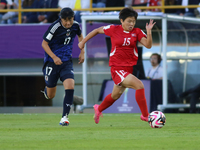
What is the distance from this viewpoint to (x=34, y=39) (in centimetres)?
1460

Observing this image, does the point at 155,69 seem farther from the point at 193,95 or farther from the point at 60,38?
the point at 60,38

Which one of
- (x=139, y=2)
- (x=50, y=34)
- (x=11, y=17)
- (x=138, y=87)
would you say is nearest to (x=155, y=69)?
(x=139, y=2)

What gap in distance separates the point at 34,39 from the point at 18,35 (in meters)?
0.57

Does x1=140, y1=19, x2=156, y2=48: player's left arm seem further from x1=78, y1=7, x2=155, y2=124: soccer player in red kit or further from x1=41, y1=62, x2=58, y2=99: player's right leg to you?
x1=41, y1=62, x2=58, y2=99: player's right leg

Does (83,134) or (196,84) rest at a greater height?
(83,134)

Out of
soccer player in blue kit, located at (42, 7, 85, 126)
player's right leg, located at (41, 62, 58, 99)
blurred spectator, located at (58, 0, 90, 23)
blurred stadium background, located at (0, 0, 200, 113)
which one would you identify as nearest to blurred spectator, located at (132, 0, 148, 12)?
blurred stadium background, located at (0, 0, 200, 113)

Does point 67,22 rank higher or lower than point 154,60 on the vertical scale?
higher

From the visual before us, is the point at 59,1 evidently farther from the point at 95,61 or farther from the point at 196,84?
the point at 196,84

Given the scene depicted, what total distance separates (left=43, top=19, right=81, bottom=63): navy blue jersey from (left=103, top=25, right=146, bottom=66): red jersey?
773 millimetres

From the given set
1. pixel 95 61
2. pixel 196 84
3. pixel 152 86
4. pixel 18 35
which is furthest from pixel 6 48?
pixel 196 84

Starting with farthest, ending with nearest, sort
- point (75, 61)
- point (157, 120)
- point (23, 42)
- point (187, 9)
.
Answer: point (75, 61) → point (23, 42) → point (187, 9) → point (157, 120)

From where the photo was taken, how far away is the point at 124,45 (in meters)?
7.62

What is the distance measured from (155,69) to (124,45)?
591 centimetres

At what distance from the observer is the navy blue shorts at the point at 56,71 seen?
7.86 m
